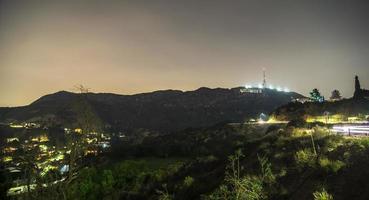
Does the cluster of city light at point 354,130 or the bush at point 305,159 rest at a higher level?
the cluster of city light at point 354,130

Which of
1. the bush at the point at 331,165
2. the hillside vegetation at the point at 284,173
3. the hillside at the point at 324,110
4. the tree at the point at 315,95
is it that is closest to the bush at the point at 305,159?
the hillside vegetation at the point at 284,173

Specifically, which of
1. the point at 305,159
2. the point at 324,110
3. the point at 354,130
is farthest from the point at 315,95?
the point at 305,159

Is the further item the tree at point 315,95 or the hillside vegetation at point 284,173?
the tree at point 315,95

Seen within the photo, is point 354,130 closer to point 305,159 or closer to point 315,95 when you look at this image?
point 305,159

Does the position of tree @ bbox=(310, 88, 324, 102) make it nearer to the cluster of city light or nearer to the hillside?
the hillside

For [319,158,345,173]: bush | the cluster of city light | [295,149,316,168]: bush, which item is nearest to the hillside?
the cluster of city light

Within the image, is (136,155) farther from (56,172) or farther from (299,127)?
(56,172)

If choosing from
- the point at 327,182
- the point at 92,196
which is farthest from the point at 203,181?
the point at 92,196

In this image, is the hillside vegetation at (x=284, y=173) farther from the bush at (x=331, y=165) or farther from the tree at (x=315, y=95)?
the tree at (x=315, y=95)

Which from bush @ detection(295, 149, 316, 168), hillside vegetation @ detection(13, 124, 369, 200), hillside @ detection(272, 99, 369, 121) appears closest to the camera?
hillside vegetation @ detection(13, 124, 369, 200)

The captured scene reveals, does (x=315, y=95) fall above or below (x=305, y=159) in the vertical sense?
above

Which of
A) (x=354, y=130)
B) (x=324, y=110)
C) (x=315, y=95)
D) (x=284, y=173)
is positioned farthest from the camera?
(x=315, y=95)

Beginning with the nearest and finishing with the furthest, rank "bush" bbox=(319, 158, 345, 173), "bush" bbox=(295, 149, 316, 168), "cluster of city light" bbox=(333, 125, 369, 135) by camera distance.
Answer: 1. "bush" bbox=(319, 158, 345, 173)
2. "bush" bbox=(295, 149, 316, 168)
3. "cluster of city light" bbox=(333, 125, 369, 135)
